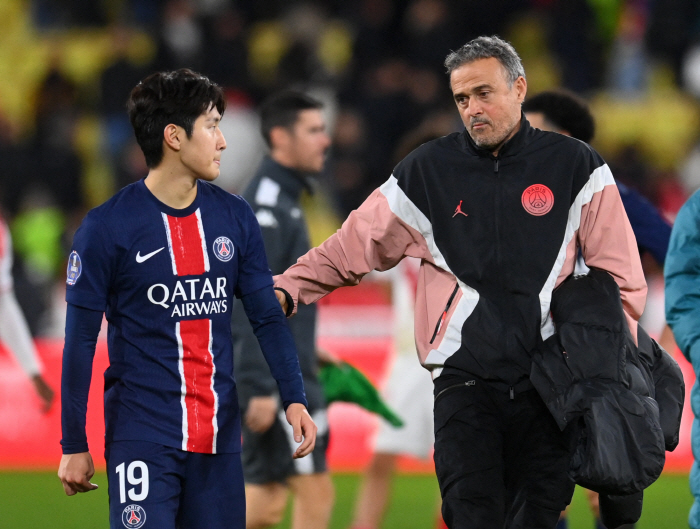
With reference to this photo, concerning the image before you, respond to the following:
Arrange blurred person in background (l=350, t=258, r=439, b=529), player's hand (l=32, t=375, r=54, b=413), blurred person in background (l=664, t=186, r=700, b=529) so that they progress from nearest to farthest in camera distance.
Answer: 1. blurred person in background (l=664, t=186, r=700, b=529)
2. player's hand (l=32, t=375, r=54, b=413)
3. blurred person in background (l=350, t=258, r=439, b=529)

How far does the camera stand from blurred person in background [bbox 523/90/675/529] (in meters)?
5.82

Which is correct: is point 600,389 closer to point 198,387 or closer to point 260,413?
point 198,387

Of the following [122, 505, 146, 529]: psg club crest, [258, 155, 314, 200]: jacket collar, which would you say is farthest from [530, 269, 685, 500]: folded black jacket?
[258, 155, 314, 200]: jacket collar

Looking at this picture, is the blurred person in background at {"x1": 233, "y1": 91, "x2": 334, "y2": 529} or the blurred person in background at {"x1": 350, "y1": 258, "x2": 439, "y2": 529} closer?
the blurred person in background at {"x1": 233, "y1": 91, "x2": 334, "y2": 529}

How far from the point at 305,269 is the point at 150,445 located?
40.5 inches

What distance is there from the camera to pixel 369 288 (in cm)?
1173

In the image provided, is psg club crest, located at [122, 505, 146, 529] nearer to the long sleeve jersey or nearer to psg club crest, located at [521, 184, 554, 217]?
the long sleeve jersey

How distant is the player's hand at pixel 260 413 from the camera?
5.81 metres

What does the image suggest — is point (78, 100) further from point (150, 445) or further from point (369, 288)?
point (150, 445)


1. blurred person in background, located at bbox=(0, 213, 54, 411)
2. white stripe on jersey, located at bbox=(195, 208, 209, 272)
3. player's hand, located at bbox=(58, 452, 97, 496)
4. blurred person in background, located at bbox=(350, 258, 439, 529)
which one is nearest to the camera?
player's hand, located at bbox=(58, 452, 97, 496)

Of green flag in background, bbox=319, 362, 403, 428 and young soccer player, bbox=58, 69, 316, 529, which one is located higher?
young soccer player, bbox=58, 69, 316, 529

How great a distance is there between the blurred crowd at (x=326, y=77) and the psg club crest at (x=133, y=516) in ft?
32.3

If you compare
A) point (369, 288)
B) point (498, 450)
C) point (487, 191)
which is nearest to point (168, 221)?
point (487, 191)

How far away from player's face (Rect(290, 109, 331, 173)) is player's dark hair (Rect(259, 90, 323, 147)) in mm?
36
